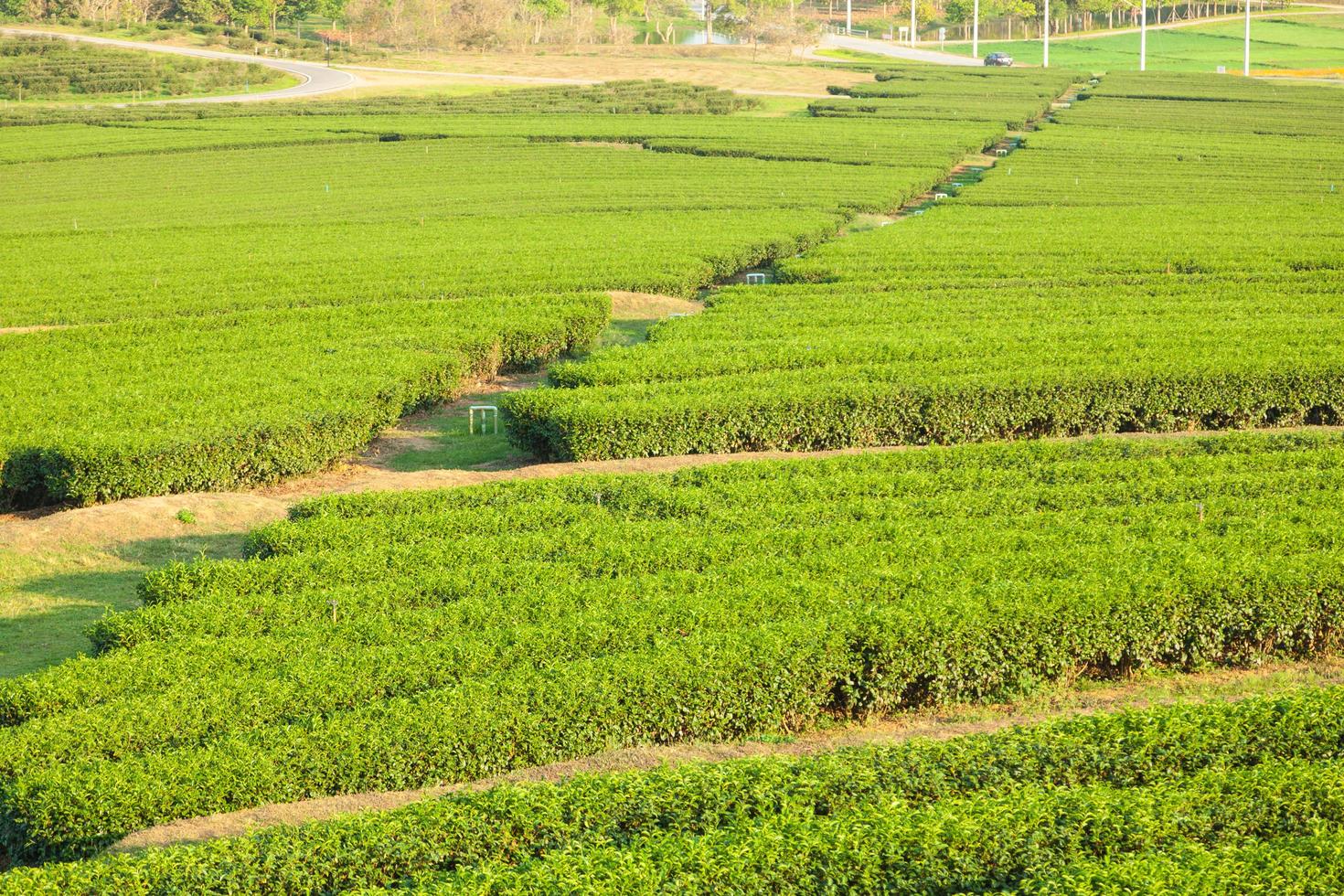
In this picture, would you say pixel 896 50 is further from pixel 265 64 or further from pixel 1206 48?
pixel 265 64

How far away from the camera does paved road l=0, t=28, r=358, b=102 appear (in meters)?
88.7

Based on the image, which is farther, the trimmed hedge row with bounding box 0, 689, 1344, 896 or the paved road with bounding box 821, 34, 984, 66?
the paved road with bounding box 821, 34, 984, 66

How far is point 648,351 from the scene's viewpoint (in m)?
25.0

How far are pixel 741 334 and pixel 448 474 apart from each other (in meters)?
7.61

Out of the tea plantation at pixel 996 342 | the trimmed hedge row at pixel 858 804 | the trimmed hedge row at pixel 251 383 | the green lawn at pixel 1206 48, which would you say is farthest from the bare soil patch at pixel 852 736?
the green lawn at pixel 1206 48

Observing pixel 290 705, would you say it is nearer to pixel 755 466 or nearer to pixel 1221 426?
pixel 755 466

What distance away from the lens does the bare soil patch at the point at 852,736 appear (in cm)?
1090

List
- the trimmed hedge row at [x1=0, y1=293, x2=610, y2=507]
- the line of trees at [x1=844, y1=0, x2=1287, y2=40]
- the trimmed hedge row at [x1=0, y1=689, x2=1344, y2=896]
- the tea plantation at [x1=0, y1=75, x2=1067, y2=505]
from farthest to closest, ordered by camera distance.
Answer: the line of trees at [x1=844, y1=0, x2=1287, y2=40] → the tea plantation at [x1=0, y1=75, x2=1067, y2=505] → the trimmed hedge row at [x1=0, y1=293, x2=610, y2=507] → the trimmed hedge row at [x1=0, y1=689, x2=1344, y2=896]

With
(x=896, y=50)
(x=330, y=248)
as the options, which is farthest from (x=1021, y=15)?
(x=330, y=248)

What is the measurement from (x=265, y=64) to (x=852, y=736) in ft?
325

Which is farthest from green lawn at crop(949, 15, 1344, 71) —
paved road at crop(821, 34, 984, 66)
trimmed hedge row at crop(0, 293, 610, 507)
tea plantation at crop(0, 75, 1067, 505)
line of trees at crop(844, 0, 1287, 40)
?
trimmed hedge row at crop(0, 293, 610, 507)

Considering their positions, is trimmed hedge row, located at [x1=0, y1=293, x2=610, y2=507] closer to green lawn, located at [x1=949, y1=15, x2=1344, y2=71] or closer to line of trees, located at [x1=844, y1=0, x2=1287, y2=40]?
green lawn, located at [x1=949, y1=15, x2=1344, y2=71]

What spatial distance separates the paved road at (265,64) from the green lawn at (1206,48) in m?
63.3

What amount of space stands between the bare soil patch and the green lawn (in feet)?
381
